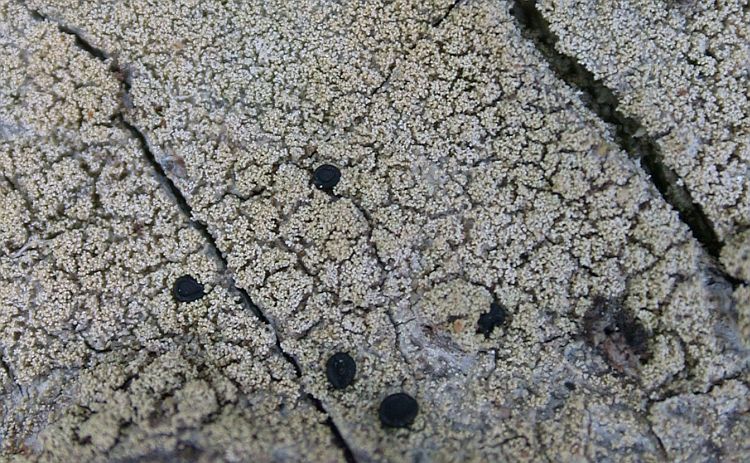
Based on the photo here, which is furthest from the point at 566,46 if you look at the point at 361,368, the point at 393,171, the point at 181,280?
the point at 181,280

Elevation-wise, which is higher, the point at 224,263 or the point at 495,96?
the point at 495,96

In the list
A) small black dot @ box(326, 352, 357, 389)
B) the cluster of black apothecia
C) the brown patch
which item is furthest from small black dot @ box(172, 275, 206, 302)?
the brown patch

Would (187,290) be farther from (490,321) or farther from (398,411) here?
(490,321)

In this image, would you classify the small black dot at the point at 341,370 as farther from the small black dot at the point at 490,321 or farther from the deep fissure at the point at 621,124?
the deep fissure at the point at 621,124

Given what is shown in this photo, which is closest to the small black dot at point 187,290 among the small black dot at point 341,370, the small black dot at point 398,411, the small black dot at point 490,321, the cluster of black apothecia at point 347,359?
the cluster of black apothecia at point 347,359

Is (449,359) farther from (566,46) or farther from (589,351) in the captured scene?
(566,46)
